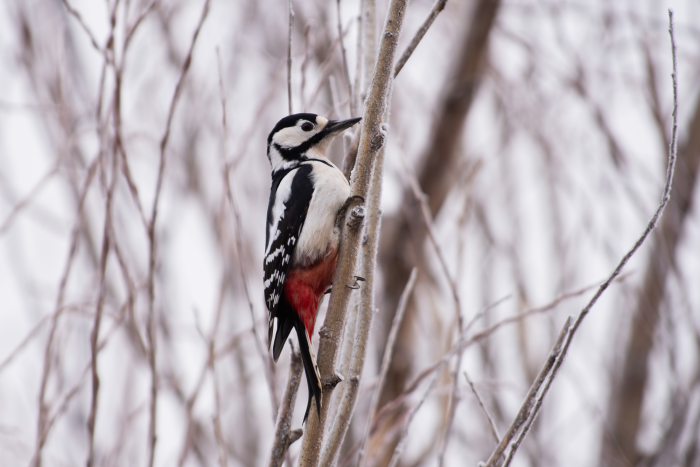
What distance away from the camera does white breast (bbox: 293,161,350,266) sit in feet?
8.02

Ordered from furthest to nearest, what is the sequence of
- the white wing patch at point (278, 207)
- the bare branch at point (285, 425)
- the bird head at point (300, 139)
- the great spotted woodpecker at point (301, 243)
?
1. the bird head at point (300, 139)
2. the white wing patch at point (278, 207)
3. the great spotted woodpecker at point (301, 243)
4. the bare branch at point (285, 425)

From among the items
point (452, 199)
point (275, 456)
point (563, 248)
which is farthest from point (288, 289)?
point (452, 199)

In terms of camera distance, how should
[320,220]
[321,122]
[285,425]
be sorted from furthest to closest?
[321,122], [320,220], [285,425]

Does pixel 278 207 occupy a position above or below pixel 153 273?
above

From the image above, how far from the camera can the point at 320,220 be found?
2484mm

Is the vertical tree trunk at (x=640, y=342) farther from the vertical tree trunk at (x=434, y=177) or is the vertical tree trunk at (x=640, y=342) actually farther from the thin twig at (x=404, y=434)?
the thin twig at (x=404, y=434)

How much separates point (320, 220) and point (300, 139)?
752mm

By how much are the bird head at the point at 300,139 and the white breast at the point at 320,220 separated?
1.24 feet

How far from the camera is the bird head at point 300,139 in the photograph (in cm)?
289

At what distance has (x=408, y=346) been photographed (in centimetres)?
442

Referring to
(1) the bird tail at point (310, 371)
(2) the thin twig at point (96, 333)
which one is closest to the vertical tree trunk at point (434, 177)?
(1) the bird tail at point (310, 371)

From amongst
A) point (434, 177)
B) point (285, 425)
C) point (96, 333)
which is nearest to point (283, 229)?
point (96, 333)

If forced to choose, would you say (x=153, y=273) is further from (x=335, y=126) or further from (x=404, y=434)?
(x=335, y=126)

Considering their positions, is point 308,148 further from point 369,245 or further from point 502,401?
point 502,401
